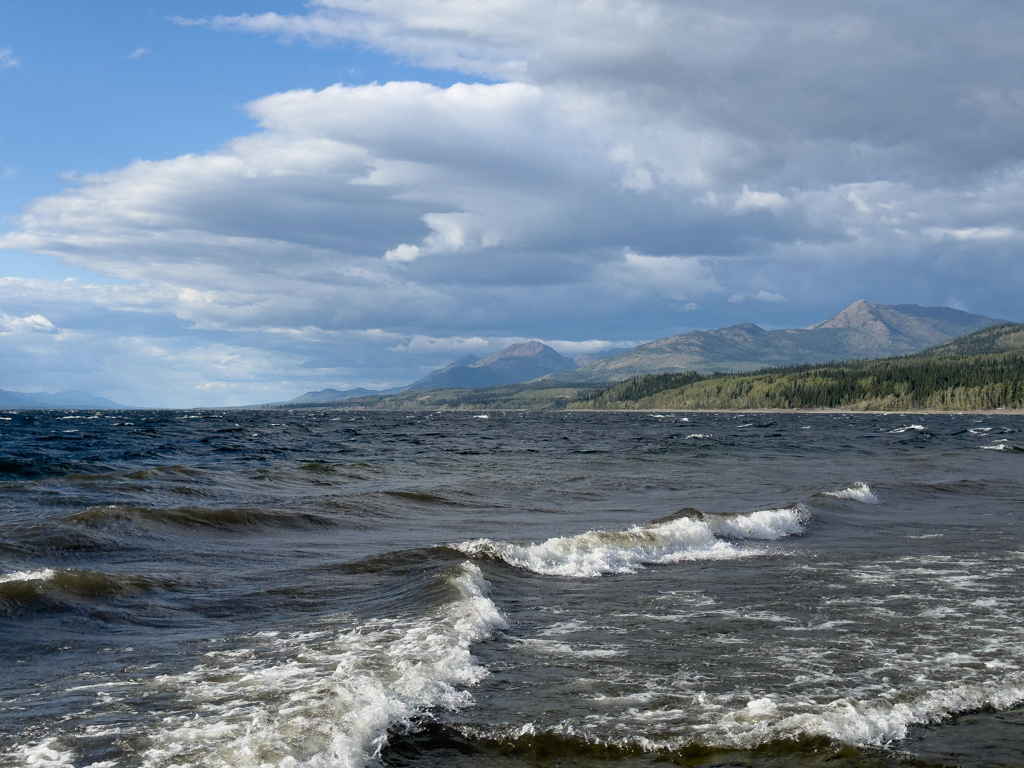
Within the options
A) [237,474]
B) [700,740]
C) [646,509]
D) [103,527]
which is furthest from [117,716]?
[237,474]

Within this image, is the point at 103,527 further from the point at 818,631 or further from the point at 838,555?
the point at 838,555

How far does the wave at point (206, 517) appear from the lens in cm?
2027

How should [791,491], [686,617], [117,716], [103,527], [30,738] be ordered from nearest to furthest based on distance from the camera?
[30,738], [117,716], [686,617], [103,527], [791,491]

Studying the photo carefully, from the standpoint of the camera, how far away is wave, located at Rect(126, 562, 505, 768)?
676 centimetres

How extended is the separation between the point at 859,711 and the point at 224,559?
13.9 meters

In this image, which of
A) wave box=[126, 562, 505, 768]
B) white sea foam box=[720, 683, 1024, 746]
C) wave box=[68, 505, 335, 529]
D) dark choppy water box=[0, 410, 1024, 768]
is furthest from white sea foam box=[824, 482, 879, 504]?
wave box=[126, 562, 505, 768]

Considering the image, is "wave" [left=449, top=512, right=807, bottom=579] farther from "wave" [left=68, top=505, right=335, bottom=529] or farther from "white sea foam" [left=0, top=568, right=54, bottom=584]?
"white sea foam" [left=0, top=568, right=54, bottom=584]

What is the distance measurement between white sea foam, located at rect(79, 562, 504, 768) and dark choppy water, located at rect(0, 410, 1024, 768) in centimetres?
4

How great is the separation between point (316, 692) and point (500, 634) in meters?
3.44

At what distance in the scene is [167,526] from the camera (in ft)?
67.4

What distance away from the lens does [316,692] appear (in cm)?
811

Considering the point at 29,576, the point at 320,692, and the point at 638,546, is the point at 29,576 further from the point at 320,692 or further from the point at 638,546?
the point at 638,546

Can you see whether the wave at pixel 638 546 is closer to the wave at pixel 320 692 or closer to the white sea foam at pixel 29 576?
the wave at pixel 320 692

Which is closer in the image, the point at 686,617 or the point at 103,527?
the point at 686,617
